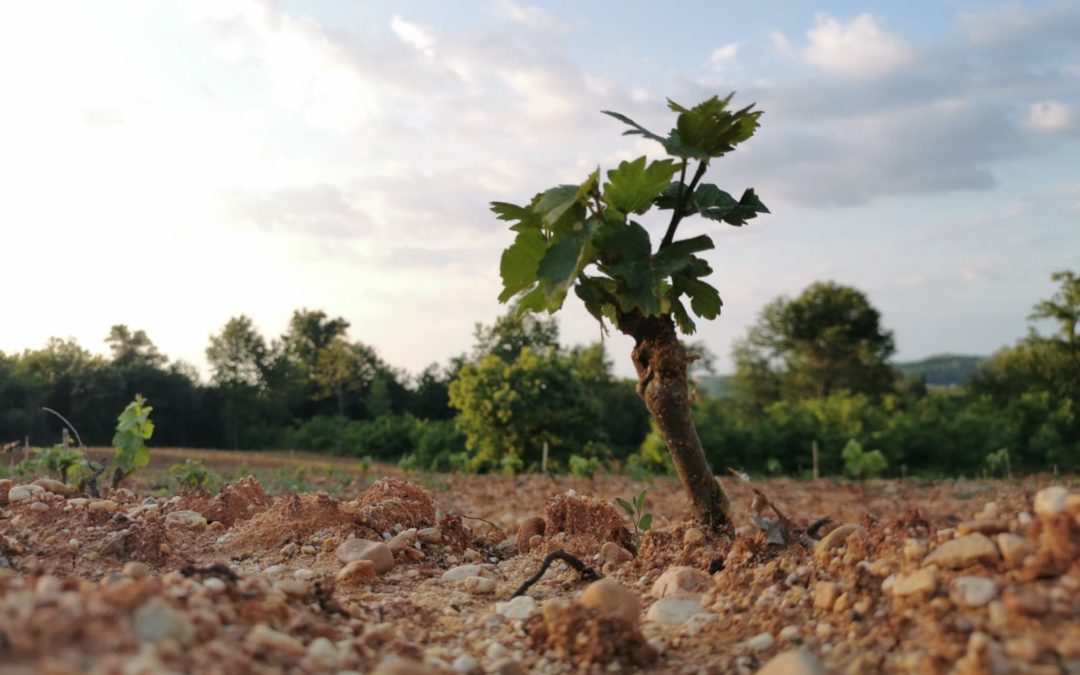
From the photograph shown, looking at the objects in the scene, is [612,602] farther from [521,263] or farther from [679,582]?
[521,263]

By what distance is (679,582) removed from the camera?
3777mm

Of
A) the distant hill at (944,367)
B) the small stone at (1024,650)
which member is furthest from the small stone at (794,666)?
the distant hill at (944,367)

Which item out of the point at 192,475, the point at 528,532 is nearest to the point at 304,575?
the point at 528,532

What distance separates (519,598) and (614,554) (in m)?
1.09

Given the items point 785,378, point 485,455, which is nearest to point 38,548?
point 485,455

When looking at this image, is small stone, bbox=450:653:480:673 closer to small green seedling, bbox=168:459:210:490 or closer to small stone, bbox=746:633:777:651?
small stone, bbox=746:633:777:651

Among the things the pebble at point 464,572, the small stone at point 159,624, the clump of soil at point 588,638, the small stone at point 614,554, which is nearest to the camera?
the small stone at point 159,624

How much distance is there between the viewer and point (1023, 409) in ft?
76.6

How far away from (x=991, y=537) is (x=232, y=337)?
37942 mm

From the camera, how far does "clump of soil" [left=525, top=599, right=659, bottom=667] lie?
9.27 ft

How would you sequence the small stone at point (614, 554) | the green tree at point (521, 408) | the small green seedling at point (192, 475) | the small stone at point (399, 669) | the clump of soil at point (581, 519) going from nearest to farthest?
the small stone at point (399, 669)
the small stone at point (614, 554)
the clump of soil at point (581, 519)
the small green seedling at point (192, 475)
the green tree at point (521, 408)

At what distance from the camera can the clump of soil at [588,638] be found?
9.27 ft

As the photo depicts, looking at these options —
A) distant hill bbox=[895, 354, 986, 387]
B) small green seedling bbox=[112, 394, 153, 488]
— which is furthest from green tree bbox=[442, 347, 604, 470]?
distant hill bbox=[895, 354, 986, 387]

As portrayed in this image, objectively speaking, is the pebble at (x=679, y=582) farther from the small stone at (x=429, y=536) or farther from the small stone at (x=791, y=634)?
the small stone at (x=429, y=536)
